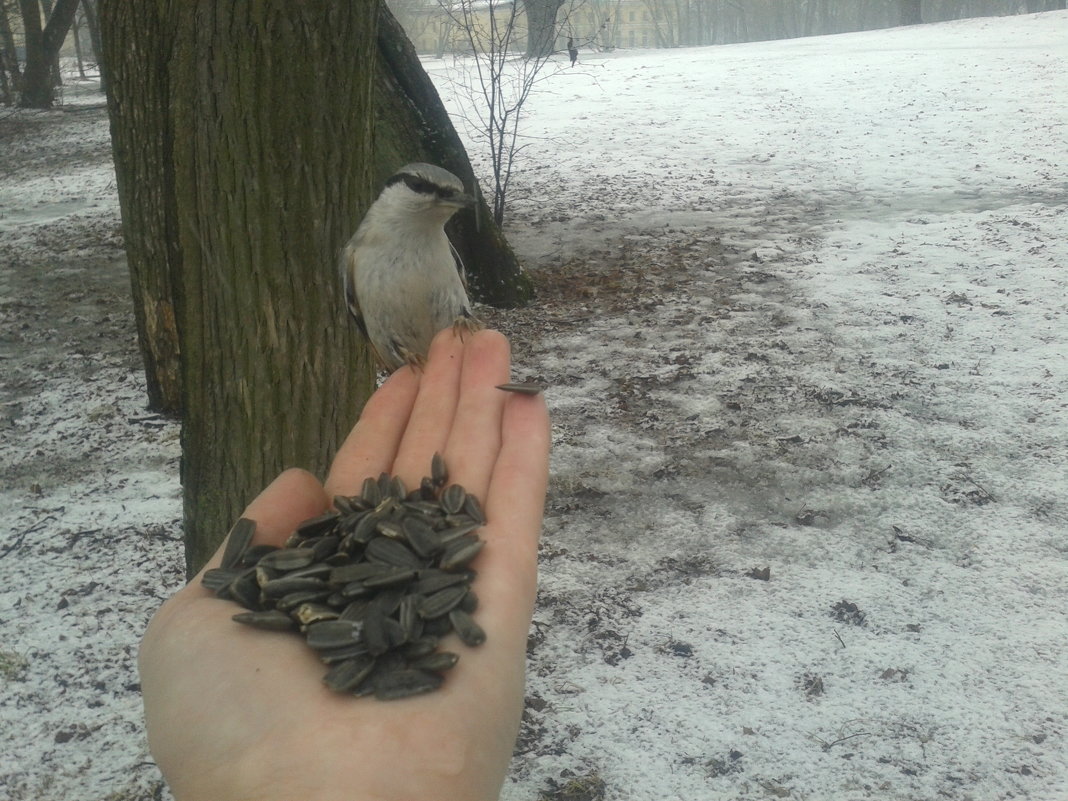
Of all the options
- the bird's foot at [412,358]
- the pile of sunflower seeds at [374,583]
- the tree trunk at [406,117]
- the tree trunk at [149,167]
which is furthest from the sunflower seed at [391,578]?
the tree trunk at [406,117]

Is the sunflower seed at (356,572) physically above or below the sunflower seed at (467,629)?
above

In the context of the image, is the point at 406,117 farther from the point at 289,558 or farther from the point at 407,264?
the point at 289,558

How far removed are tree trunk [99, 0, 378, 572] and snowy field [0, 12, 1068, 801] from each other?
922mm

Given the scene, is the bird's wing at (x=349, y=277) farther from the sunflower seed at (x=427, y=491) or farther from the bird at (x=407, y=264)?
the sunflower seed at (x=427, y=491)

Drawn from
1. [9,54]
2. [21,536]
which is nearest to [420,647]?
[21,536]

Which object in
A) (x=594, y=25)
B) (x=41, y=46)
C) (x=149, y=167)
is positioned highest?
(x=594, y=25)

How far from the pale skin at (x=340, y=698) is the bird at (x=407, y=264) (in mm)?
724

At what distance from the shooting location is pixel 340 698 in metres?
1.49

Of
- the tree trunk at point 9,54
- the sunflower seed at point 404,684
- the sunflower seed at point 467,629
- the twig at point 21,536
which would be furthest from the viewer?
the tree trunk at point 9,54

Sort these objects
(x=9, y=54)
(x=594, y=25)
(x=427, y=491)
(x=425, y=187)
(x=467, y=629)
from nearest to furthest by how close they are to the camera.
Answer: (x=467, y=629), (x=427, y=491), (x=425, y=187), (x=9, y=54), (x=594, y=25)

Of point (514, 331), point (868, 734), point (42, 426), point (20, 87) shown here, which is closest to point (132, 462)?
point (42, 426)

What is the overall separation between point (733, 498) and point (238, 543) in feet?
7.63

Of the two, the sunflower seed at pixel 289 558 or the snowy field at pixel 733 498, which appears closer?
the sunflower seed at pixel 289 558

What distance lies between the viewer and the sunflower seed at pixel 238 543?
6.09ft
